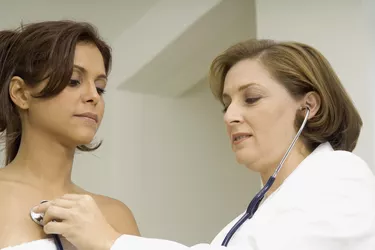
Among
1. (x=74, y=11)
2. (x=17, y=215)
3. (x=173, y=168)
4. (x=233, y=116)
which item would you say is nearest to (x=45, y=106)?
(x=17, y=215)

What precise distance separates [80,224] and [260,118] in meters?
0.42

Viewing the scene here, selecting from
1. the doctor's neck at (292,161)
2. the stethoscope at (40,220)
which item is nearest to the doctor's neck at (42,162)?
the stethoscope at (40,220)

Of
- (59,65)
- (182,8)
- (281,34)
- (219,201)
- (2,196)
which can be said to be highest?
(182,8)

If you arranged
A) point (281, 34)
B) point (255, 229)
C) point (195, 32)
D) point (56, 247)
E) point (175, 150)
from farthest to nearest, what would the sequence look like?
point (175, 150), point (195, 32), point (281, 34), point (56, 247), point (255, 229)

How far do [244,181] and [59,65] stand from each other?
1396 millimetres

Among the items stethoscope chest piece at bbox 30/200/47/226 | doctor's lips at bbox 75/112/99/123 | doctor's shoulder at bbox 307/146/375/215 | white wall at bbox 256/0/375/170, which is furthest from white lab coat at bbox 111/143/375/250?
white wall at bbox 256/0/375/170

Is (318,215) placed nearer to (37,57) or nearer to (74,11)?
(37,57)

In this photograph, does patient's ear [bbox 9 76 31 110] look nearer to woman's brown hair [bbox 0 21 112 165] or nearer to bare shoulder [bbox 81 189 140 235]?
woman's brown hair [bbox 0 21 112 165]

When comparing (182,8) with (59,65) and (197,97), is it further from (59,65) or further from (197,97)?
(59,65)

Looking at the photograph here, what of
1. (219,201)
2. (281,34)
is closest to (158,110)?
(219,201)

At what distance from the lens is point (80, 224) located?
1.08 meters

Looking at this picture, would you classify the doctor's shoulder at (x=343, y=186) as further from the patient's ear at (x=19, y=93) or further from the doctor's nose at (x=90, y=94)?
the patient's ear at (x=19, y=93)

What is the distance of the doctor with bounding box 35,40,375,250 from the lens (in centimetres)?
99

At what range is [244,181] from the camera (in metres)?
2.52
